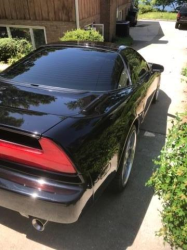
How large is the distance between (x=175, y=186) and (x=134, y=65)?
2.02 m

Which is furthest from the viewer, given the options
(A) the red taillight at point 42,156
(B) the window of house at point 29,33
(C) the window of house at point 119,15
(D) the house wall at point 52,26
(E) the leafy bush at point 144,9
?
(E) the leafy bush at point 144,9

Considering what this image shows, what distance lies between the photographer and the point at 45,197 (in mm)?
1731

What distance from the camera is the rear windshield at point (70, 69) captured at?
266 cm

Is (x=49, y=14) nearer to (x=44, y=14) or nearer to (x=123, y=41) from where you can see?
(x=44, y=14)

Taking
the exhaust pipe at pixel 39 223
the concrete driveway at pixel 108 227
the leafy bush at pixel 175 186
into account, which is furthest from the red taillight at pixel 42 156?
the concrete driveway at pixel 108 227

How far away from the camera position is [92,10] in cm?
1061

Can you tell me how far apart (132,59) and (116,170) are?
1743 mm

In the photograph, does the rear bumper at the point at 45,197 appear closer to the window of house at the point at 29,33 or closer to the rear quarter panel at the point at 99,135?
the rear quarter panel at the point at 99,135

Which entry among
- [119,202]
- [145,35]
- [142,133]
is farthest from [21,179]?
[145,35]

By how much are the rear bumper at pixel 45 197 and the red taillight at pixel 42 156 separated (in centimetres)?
11

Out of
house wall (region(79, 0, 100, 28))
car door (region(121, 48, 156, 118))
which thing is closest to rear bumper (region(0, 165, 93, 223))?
car door (region(121, 48, 156, 118))

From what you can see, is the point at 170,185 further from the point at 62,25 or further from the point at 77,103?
the point at 62,25

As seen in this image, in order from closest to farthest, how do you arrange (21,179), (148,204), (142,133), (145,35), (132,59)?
(21,179) < (148,204) < (132,59) < (142,133) < (145,35)

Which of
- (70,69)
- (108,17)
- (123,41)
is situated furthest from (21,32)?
(70,69)
